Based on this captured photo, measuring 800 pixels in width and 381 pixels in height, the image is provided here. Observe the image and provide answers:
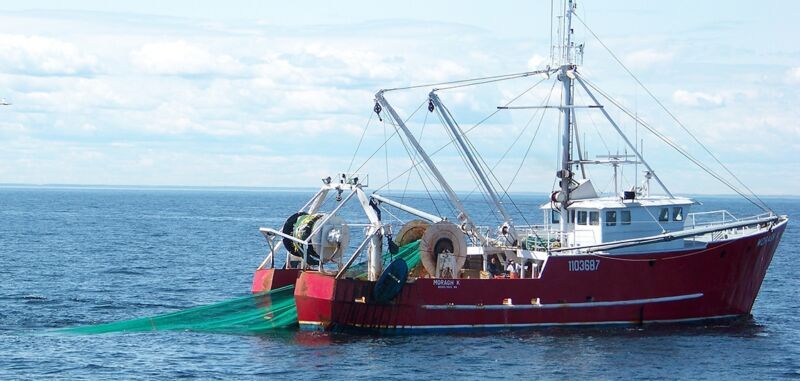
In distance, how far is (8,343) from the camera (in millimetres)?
33812

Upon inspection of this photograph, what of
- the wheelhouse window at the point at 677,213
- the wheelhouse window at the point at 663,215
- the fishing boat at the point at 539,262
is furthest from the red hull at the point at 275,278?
the wheelhouse window at the point at 677,213

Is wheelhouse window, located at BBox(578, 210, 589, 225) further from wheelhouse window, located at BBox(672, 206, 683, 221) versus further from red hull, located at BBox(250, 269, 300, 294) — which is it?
red hull, located at BBox(250, 269, 300, 294)

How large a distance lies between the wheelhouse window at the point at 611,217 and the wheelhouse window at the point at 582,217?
Result: 75 cm

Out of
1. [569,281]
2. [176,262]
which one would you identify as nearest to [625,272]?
[569,281]

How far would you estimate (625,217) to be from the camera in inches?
1500

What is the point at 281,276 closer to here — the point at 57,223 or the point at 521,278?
the point at 521,278

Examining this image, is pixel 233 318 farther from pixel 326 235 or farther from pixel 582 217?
pixel 582 217

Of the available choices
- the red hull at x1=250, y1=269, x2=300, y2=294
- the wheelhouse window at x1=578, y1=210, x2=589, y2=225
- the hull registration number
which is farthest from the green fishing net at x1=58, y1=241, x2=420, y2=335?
the wheelhouse window at x1=578, y1=210, x2=589, y2=225

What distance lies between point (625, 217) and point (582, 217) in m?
1.40

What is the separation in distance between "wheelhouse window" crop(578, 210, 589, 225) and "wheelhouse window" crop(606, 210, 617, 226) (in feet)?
2.45

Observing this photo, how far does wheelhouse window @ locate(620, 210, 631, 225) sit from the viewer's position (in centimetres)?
3803

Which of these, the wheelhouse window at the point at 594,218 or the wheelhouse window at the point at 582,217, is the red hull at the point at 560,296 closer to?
the wheelhouse window at the point at 594,218

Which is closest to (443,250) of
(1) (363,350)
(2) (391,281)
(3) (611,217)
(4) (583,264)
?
(2) (391,281)

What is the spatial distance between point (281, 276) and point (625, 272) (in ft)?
36.5
